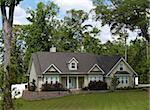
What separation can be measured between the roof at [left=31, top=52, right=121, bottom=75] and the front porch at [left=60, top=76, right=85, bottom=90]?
3.66 ft

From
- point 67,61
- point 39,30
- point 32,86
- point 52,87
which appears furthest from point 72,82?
point 39,30

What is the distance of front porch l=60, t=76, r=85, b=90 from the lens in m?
51.7

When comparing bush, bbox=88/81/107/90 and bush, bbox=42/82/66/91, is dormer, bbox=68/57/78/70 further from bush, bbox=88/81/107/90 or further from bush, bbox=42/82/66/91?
bush, bbox=42/82/66/91

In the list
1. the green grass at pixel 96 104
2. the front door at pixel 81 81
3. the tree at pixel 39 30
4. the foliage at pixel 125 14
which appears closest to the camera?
the green grass at pixel 96 104

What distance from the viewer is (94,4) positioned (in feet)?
166

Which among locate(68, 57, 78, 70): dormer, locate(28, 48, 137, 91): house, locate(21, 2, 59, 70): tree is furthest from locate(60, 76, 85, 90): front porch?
locate(21, 2, 59, 70): tree

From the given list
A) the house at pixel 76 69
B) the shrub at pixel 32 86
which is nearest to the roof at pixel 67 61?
the house at pixel 76 69

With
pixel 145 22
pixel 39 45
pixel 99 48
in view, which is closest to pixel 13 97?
pixel 145 22

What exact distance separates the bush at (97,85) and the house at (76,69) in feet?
4.83

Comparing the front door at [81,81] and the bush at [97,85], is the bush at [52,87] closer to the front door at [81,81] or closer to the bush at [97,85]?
the bush at [97,85]

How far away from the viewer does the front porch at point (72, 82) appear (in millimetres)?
51688

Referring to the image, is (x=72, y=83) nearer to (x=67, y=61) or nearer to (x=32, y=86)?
(x=67, y=61)

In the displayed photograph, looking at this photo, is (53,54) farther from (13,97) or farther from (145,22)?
(13,97)

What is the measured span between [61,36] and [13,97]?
2186 inches
